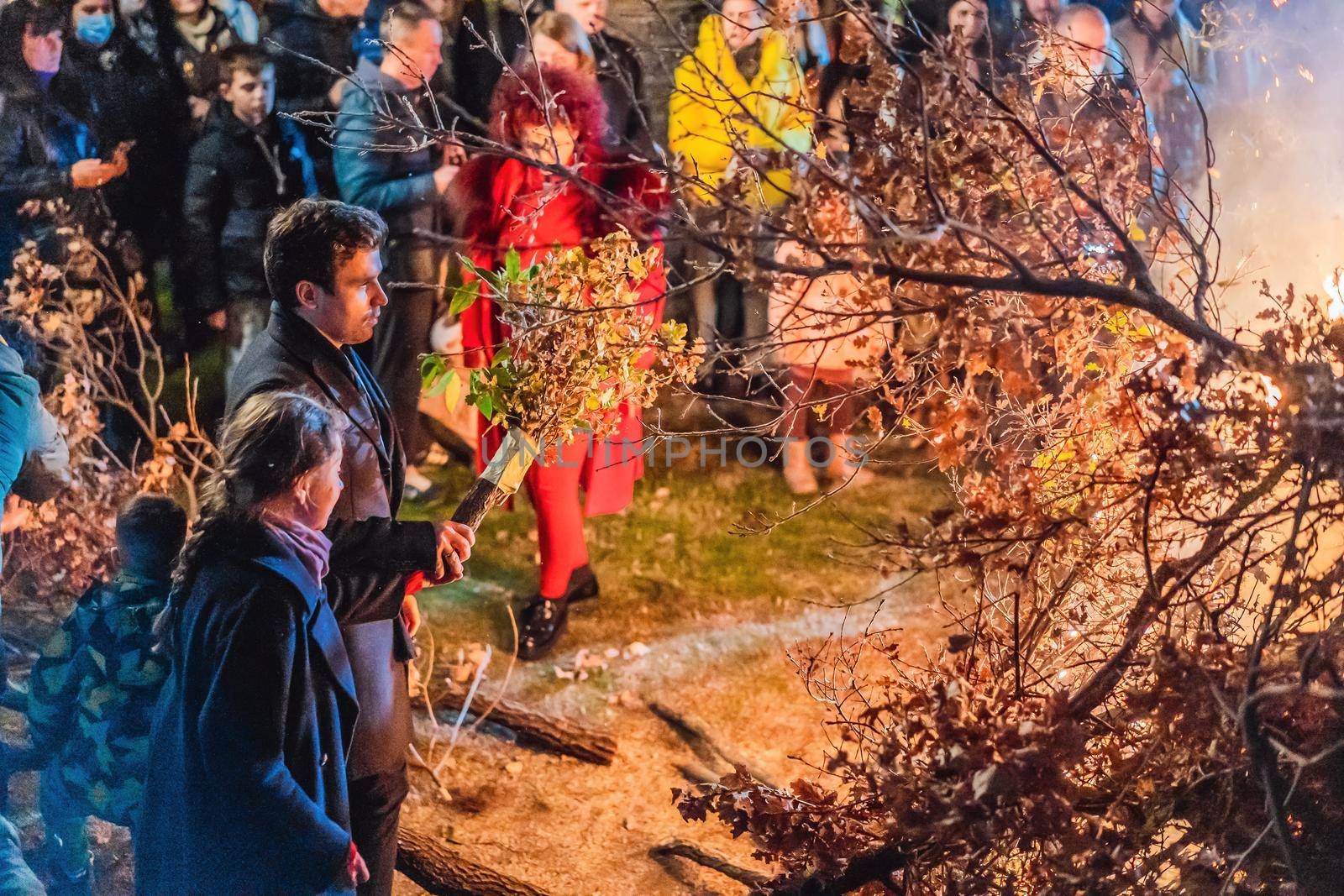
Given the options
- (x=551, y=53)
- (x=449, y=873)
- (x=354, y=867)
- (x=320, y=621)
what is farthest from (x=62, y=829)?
(x=551, y=53)

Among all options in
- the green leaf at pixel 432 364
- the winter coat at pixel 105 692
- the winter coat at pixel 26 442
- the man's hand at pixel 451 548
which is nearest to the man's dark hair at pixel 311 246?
the green leaf at pixel 432 364

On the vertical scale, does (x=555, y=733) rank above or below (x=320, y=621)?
below

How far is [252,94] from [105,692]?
2.89 meters

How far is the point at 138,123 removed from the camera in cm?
472

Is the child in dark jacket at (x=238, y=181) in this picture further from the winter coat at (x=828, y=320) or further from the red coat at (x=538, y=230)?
the winter coat at (x=828, y=320)

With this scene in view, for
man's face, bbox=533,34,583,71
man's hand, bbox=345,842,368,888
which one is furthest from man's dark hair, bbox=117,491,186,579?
man's face, bbox=533,34,583,71

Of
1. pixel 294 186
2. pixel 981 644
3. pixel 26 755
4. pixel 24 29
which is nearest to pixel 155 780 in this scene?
pixel 26 755

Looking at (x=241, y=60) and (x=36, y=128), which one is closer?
(x=36, y=128)

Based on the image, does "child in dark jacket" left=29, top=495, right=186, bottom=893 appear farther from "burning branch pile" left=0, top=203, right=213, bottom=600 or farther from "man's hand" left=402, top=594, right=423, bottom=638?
"burning branch pile" left=0, top=203, right=213, bottom=600

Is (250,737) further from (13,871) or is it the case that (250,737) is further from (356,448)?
(13,871)

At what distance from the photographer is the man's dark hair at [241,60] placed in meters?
4.80

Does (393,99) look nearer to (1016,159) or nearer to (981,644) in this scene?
(1016,159)

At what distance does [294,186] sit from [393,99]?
0.60 metres

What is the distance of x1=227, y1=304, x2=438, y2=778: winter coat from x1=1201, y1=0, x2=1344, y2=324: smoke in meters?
4.35
